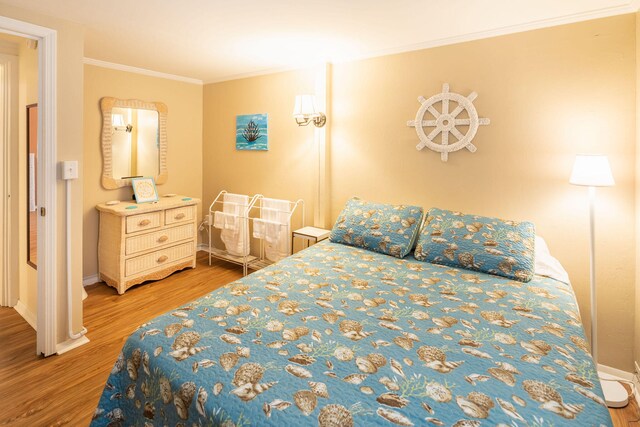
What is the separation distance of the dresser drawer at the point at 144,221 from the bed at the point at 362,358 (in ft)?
6.68

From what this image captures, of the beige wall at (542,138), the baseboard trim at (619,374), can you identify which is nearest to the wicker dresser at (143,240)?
the beige wall at (542,138)

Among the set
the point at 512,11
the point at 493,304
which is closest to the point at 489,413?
the point at 493,304

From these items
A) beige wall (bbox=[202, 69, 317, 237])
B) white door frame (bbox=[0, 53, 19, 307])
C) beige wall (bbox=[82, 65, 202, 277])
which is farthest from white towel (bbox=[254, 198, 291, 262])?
white door frame (bbox=[0, 53, 19, 307])

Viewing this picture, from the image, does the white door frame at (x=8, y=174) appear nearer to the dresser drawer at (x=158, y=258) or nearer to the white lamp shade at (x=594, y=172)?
the dresser drawer at (x=158, y=258)

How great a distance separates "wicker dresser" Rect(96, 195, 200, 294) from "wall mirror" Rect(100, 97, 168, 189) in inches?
14.9

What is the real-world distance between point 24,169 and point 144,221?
1.04 metres

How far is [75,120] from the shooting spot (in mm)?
2465

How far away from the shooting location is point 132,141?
394 cm

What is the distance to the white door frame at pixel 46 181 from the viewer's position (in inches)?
90.0

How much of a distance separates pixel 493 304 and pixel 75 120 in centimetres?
294

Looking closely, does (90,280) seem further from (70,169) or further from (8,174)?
(70,169)

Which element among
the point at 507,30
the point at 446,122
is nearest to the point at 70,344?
the point at 446,122

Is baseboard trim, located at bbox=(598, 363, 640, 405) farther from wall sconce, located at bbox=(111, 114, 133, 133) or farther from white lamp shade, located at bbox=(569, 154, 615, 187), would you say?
wall sconce, located at bbox=(111, 114, 133, 133)

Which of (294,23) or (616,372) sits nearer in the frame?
(616,372)
